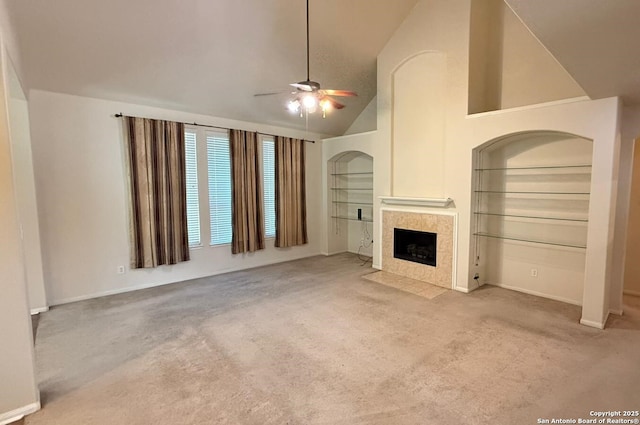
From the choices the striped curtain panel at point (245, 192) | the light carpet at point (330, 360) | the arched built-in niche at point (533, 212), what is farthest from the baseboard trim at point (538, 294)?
the striped curtain panel at point (245, 192)

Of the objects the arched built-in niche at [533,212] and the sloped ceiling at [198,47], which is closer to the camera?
the sloped ceiling at [198,47]

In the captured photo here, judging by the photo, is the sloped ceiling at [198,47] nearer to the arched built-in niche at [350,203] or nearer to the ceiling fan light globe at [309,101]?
the ceiling fan light globe at [309,101]

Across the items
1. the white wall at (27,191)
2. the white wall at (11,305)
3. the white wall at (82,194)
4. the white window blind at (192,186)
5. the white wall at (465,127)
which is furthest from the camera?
the white window blind at (192,186)

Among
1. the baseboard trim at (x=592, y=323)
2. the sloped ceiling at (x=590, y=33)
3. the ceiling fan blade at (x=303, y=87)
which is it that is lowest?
the baseboard trim at (x=592, y=323)

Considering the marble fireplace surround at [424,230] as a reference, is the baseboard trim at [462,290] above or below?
below

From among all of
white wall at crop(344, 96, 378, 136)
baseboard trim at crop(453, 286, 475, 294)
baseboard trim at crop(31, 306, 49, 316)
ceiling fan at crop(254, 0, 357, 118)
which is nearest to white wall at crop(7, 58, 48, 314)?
baseboard trim at crop(31, 306, 49, 316)

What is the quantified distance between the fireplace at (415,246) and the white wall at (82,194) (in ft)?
13.8

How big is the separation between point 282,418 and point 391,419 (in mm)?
757

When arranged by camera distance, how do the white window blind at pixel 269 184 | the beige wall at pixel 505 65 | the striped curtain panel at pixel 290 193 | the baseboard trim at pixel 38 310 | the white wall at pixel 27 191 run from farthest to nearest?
the striped curtain panel at pixel 290 193 → the white window blind at pixel 269 184 → the beige wall at pixel 505 65 → the baseboard trim at pixel 38 310 → the white wall at pixel 27 191

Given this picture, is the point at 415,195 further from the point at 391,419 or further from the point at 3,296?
the point at 3,296

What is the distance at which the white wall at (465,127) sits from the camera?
11.2 feet

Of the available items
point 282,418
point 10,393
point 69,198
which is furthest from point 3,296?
point 69,198

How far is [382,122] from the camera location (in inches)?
223

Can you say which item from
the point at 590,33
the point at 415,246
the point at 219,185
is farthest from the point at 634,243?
the point at 219,185
